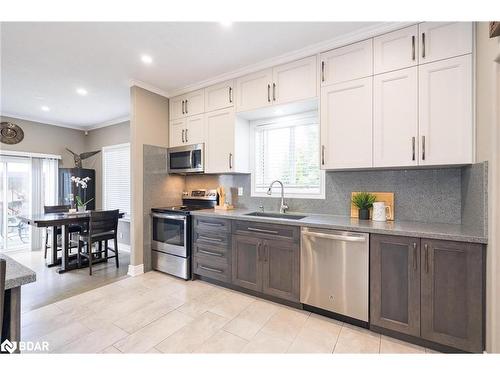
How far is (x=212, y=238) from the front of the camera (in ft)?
9.50

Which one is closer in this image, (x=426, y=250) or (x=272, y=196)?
(x=426, y=250)

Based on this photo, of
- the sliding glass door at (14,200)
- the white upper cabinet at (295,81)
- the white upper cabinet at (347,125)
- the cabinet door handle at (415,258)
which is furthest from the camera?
the sliding glass door at (14,200)

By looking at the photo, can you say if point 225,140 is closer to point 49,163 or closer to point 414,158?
point 414,158

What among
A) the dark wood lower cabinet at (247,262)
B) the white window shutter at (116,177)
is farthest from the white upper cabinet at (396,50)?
the white window shutter at (116,177)

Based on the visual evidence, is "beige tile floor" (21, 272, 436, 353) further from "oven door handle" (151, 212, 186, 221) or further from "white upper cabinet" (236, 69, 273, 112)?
"white upper cabinet" (236, 69, 273, 112)

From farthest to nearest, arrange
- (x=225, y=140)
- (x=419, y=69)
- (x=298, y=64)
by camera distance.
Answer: (x=225, y=140)
(x=298, y=64)
(x=419, y=69)

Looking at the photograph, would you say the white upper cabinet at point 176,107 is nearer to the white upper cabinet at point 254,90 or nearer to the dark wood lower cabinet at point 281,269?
the white upper cabinet at point 254,90

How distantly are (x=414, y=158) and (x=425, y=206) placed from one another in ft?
1.84

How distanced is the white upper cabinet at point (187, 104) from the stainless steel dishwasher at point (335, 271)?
2299 mm

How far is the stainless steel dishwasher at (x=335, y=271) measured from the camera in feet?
6.50

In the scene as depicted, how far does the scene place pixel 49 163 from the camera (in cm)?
510

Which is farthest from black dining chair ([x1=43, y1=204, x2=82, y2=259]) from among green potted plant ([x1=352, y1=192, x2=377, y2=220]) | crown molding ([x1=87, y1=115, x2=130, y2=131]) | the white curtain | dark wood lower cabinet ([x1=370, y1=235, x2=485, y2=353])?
dark wood lower cabinet ([x1=370, y1=235, x2=485, y2=353])

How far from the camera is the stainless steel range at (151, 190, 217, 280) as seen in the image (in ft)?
10.1
